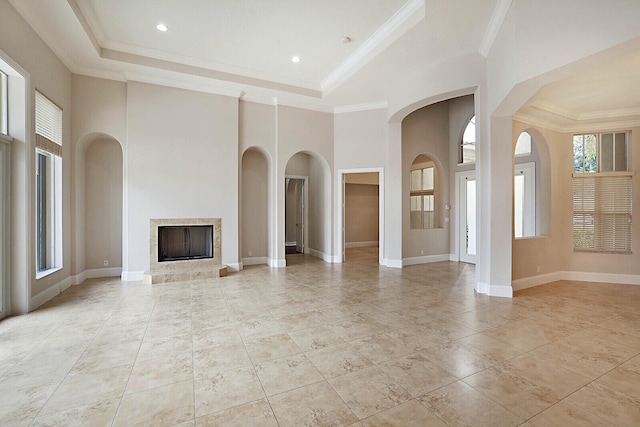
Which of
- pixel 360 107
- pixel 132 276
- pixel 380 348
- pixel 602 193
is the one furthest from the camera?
pixel 360 107

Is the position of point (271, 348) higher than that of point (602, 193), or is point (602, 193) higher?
point (602, 193)

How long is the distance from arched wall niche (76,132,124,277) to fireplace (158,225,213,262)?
872 millimetres

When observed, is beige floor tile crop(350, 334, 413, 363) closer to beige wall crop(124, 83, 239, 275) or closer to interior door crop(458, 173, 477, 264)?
beige wall crop(124, 83, 239, 275)

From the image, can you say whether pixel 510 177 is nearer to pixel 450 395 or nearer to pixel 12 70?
pixel 450 395

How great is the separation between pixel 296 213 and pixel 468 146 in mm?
5265

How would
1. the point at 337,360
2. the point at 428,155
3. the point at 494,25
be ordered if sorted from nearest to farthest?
the point at 337,360 < the point at 494,25 < the point at 428,155

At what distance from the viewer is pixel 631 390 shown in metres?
2.23

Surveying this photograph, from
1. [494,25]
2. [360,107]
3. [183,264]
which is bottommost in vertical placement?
[183,264]

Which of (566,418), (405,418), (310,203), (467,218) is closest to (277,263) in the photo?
A: (310,203)

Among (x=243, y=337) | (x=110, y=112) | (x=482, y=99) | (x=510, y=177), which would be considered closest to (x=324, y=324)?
(x=243, y=337)

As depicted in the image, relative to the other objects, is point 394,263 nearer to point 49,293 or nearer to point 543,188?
point 543,188

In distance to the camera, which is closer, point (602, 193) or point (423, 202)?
point (602, 193)

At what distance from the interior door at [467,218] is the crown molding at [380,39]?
410 centimetres

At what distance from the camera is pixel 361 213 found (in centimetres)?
1071
